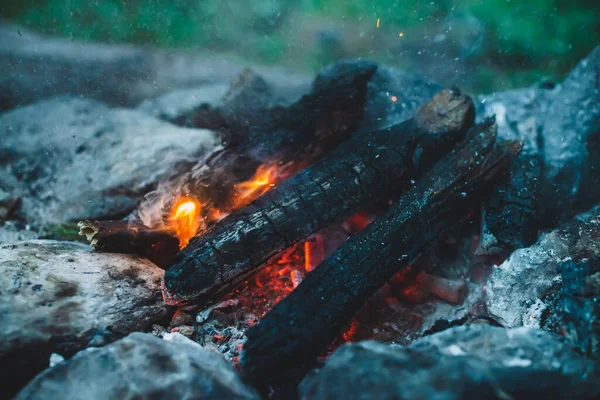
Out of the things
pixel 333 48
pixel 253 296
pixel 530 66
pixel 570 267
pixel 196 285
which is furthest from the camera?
pixel 333 48

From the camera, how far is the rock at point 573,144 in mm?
3854

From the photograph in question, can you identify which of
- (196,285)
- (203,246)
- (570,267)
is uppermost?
(203,246)

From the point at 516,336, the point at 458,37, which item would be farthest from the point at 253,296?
the point at 458,37

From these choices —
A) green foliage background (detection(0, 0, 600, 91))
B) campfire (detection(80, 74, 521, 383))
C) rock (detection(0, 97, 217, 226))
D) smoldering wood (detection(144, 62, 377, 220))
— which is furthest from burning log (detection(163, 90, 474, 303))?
green foliage background (detection(0, 0, 600, 91))

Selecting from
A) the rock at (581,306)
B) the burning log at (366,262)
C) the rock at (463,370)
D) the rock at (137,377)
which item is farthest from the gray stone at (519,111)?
the rock at (137,377)

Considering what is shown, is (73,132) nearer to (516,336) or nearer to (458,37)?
(516,336)

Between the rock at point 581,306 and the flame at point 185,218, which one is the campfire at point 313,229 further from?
the rock at point 581,306

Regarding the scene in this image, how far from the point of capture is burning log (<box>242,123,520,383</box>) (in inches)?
92.4

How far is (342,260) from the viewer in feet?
9.42

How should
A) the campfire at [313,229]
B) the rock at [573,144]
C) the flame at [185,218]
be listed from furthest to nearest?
the rock at [573,144]
the flame at [185,218]
the campfire at [313,229]

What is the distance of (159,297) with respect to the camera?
115 inches

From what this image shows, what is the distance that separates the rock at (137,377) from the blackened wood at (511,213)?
2.46 metres

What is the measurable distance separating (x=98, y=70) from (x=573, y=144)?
6664 mm

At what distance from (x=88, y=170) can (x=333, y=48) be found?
442 cm
